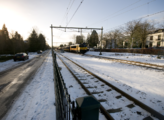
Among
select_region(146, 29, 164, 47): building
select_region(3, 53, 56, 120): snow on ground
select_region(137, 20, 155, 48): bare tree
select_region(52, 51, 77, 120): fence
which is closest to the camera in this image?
select_region(52, 51, 77, 120): fence

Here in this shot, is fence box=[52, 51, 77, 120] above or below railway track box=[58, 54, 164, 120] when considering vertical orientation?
above

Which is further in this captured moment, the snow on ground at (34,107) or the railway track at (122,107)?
the snow on ground at (34,107)

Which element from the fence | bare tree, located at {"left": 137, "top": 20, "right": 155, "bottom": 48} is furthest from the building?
the fence

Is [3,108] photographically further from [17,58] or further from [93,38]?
[93,38]

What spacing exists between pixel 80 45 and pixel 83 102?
26.4m

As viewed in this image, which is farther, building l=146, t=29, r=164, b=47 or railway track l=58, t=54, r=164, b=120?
building l=146, t=29, r=164, b=47

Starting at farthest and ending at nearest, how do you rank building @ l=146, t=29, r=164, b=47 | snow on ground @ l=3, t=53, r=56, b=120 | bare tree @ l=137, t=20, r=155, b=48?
building @ l=146, t=29, r=164, b=47
bare tree @ l=137, t=20, r=155, b=48
snow on ground @ l=3, t=53, r=56, b=120

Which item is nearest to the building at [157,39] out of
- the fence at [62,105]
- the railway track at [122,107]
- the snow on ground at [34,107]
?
the railway track at [122,107]

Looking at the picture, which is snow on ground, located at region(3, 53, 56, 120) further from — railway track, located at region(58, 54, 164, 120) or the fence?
railway track, located at region(58, 54, 164, 120)

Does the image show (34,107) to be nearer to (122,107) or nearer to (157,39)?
(122,107)

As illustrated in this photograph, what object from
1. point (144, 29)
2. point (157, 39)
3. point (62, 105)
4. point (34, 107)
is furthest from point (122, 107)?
point (157, 39)

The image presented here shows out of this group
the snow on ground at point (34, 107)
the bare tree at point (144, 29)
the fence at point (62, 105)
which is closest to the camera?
the fence at point (62, 105)

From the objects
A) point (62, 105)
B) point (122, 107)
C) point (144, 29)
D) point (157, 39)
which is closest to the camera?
point (62, 105)

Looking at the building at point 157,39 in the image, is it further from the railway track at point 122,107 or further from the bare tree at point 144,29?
the railway track at point 122,107
